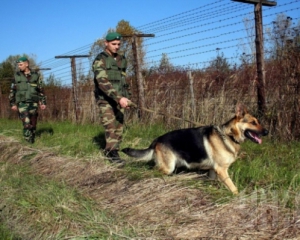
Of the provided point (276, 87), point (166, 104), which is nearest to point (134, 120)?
point (166, 104)

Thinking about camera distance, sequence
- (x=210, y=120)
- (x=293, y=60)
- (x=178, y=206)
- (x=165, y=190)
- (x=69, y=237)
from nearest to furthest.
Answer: (x=69, y=237) → (x=178, y=206) → (x=165, y=190) → (x=293, y=60) → (x=210, y=120)

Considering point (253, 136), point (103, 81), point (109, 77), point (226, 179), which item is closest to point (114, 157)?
point (103, 81)

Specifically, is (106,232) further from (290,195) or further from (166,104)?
(166,104)

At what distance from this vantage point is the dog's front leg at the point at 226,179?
4031mm

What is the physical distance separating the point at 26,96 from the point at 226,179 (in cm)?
540

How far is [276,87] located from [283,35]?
37.2 inches

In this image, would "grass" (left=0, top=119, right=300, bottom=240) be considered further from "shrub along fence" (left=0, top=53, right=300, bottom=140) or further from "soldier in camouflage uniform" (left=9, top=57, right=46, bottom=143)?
"soldier in camouflage uniform" (left=9, top=57, right=46, bottom=143)

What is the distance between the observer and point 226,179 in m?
4.27

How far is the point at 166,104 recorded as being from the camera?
9.23 metres

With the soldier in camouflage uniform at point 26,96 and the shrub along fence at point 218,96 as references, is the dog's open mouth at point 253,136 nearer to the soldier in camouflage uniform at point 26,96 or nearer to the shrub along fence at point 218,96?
the shrub along fence at point 218,96

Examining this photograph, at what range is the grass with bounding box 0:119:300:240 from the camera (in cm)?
311

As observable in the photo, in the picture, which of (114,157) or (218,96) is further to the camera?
(218,96)

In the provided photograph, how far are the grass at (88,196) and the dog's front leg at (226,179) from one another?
90 mm

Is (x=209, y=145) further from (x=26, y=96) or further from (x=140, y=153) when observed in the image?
(x=26, y=96)
